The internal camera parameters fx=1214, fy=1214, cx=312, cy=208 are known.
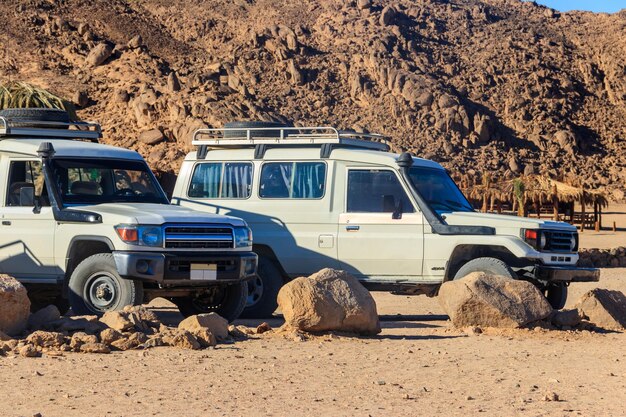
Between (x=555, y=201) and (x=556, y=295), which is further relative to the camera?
(x=555, y=201)

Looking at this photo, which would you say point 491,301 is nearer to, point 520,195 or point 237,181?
point 237,181

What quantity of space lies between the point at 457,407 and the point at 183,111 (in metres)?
51.5

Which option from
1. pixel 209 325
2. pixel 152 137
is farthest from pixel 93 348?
pixel 152 137

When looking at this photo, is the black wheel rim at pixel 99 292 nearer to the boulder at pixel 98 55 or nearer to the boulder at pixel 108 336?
the boulder at pixel 108 336

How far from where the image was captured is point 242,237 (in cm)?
1350

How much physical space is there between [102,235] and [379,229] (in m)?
3.62

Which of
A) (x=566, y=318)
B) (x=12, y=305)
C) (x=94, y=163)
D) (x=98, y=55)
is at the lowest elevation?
(x=566, y=318)

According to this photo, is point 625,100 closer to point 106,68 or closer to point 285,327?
point 106,68

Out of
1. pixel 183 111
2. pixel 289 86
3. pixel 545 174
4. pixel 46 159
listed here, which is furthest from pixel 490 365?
pixel 289 86

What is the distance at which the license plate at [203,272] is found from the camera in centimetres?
1295

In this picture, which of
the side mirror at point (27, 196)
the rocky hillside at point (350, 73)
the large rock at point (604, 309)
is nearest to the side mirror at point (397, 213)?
the large rock at point (604, 309)

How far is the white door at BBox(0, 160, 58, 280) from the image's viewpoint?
13633mm

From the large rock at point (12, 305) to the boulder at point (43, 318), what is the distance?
Result: 0.22m

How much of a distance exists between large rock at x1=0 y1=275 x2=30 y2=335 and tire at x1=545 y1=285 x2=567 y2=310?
21.9 feet
